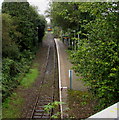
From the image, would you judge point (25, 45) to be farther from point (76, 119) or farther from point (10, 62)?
point (76, 119)

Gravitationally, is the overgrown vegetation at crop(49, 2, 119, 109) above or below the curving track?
above

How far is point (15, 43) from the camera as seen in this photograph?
2245 cm

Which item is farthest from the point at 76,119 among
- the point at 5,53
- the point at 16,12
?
the point at 16,12

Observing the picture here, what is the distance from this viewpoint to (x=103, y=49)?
7.38 m

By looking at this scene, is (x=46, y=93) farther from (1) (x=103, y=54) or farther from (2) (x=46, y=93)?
(1) (x=103, y=54)

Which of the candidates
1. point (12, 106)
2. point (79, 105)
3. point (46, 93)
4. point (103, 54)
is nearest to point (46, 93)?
point (46, 93)

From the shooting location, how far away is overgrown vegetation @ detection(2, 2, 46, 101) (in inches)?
587

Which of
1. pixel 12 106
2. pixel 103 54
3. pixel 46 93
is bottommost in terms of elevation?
pixel 12 106

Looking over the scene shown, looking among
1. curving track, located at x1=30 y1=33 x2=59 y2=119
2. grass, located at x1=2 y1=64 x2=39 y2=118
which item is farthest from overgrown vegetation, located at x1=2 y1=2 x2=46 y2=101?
curving track, located at x1=30 y1=33 x2=59 y2=119

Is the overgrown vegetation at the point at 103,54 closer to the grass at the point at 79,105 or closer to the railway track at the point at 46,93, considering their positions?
the grass at the point at 79,105

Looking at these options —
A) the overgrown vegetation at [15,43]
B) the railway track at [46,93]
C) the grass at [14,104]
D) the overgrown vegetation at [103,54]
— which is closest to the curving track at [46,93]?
the railway track at [46,93]

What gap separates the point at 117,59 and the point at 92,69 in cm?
131

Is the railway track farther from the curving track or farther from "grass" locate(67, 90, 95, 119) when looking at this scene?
"grass" locate(67, 90, 95, 119)

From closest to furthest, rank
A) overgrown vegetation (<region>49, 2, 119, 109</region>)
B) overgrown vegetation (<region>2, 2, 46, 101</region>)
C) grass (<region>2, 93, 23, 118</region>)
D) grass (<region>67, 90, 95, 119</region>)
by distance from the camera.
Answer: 1. overgrown vegetation (<region>49, 2, 119, 109</region>)
2. grass (<region>67, 90, 95, 119</region>)
3. grass (<region>2, 93, 23, 118</region>)
4. overgrown vegetation (<region>2, 2, 46, 101</region>)
